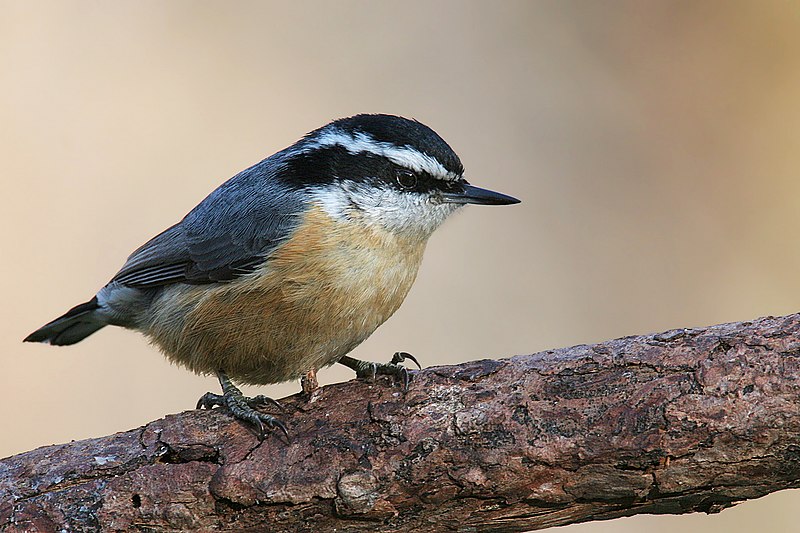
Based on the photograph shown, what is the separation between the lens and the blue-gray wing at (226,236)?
333cm

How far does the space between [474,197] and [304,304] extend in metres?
0.77

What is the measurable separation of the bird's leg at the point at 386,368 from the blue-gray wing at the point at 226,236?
0.57 m

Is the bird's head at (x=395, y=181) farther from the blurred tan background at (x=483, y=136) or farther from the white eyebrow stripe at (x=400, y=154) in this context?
the blurred tan background at (x=483, y=136)

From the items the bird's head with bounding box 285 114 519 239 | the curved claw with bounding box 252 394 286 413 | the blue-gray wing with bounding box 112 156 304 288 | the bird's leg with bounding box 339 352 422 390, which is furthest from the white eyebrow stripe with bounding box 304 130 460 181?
the curved claw with bounding box 252 394 286 413

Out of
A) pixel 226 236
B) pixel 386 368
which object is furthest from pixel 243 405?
pixel 226 236

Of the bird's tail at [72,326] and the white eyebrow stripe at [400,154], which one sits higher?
the white eyebrow stripe at [400,154]

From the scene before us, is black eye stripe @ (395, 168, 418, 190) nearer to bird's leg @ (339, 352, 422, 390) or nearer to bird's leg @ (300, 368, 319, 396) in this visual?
bird's leg @ (339, 352, 422, 390)

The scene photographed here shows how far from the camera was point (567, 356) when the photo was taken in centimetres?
271

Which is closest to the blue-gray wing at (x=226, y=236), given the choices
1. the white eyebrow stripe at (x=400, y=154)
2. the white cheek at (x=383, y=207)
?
the white cheek at (x=383, y=207)

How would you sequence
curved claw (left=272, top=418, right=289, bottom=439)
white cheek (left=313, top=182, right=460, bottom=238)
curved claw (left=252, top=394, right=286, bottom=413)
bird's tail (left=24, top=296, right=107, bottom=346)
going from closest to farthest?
curved claw (left=272, top=418, right=289, bottom=439) < curved claw (left=252, top=394, right=286, bottom=413) < white cheek (left=313, top=182, right=460, bottom=238) < bird's tail (left=24, top=296, right=107, bottom=346)

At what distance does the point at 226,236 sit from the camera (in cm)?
350

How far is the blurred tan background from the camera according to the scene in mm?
4910

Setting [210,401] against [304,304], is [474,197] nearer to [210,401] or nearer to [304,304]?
[304,304]

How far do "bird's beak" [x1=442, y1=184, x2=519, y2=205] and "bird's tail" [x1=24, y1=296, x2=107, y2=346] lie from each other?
1778 millimetres
